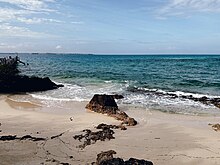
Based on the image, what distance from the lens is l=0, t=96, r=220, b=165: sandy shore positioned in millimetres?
11609

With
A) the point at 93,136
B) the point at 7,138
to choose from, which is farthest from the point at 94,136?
the point at 7,138

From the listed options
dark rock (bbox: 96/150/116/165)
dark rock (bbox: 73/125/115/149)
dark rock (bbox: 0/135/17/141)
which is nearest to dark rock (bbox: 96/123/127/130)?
dark rock (bbox: 73/125/115/149)

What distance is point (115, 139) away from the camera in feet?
45.6

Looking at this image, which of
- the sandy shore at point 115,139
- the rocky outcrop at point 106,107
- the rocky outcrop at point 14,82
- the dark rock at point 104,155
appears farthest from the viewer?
the rocky outcrop at point 14,82

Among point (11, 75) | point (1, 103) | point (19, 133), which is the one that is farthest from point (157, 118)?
point (11, 75)

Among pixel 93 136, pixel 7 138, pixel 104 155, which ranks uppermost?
pixel 104 155

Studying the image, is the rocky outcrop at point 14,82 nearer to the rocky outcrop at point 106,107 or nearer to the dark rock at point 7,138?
the rocky outcrop at point 106,107

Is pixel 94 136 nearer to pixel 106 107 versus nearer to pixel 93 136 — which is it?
pixel 93 136

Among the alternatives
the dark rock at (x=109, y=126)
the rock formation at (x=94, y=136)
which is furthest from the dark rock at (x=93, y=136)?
the dark rock at (x=109, y=126)

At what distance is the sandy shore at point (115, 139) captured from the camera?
11609 mm

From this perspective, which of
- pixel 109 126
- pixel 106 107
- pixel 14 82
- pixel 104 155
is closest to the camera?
pixel 104 155

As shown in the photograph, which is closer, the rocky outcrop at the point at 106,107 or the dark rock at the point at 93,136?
the dark rock at the point at 93,136

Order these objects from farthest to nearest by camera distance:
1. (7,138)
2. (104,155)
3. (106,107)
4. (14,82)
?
(14,82) < (106,107) < (7,138) < (104,155)

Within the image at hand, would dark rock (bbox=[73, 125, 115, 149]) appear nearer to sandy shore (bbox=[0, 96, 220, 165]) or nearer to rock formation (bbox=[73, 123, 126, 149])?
rock formation (bbox=[73, 123, 126, 149])
